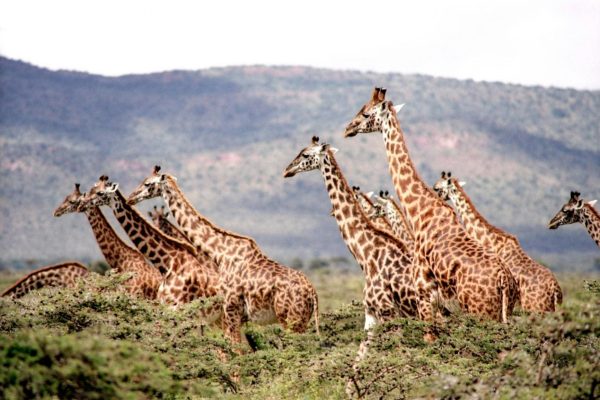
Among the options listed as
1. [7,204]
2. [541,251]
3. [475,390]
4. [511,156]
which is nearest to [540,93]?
[511,156]

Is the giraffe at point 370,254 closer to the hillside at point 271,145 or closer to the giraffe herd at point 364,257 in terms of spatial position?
the giraffe herd at point 364,257

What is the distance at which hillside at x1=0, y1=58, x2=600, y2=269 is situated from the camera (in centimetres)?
9719

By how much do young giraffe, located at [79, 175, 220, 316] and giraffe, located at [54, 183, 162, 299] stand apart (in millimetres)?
479

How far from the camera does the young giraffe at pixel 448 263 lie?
41.4 ft

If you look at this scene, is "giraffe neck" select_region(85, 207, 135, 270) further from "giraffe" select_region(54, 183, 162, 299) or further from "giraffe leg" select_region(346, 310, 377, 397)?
"giraffe leg" select_region(346, 310, 377, 397)

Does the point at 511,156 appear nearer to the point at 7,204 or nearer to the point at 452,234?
the point at 7,204

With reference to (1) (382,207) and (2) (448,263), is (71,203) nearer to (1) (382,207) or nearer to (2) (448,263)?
(1) (382,207)

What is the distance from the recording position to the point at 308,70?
154 m

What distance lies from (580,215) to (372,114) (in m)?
5.22

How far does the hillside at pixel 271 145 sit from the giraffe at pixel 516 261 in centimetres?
6714

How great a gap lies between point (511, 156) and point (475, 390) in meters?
107

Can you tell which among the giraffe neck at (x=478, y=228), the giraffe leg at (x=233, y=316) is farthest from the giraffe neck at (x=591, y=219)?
the giraffe leg at (x=233, y=316)

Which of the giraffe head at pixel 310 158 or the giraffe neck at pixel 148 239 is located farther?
the giraffe neck at pixel 148 239

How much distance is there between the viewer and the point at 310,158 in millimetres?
14766
